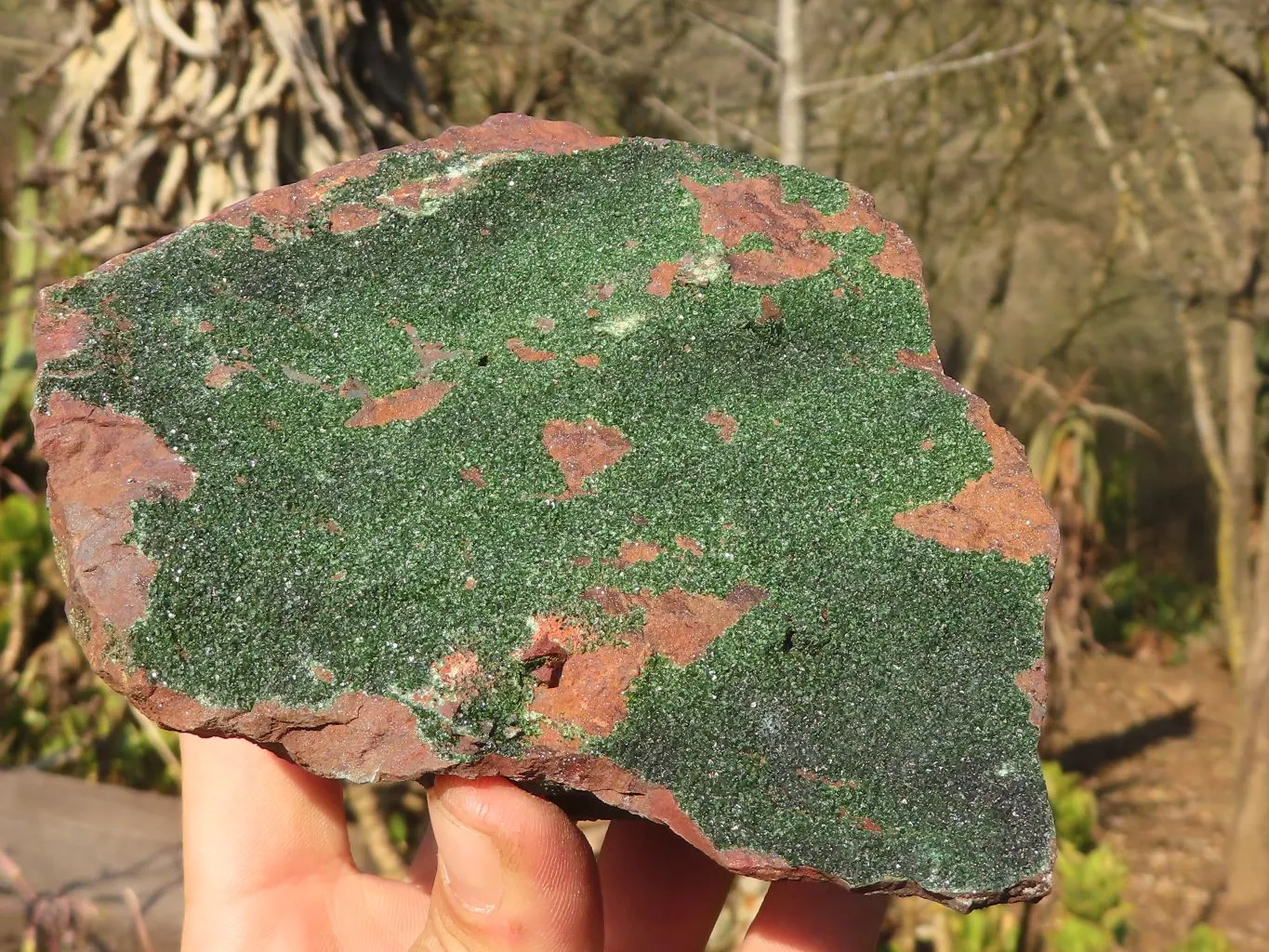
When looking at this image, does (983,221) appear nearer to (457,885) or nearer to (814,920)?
(814,920)

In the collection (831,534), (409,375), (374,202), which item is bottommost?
(831,534)

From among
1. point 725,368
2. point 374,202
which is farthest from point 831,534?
point 374,202

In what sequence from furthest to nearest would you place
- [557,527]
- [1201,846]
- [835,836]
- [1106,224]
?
[1106,224] → [1201,846] → [557,527] → [835,836]

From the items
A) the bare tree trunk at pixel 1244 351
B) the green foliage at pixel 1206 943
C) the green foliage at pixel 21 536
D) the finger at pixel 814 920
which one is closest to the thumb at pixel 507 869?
the finger at pixel 814 920

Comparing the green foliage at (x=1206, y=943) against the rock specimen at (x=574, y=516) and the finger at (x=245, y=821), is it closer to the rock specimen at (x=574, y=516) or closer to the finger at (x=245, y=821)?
the rock specimen at (x=574, y=516)

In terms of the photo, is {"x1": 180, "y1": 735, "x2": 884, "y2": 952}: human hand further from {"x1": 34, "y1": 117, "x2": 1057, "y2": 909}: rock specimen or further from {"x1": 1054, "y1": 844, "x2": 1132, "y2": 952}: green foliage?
{"x1": 1054, "y1": 844, "x2": 1132, "y2": 952}: green foliage

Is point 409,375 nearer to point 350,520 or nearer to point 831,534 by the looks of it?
point 350,520
